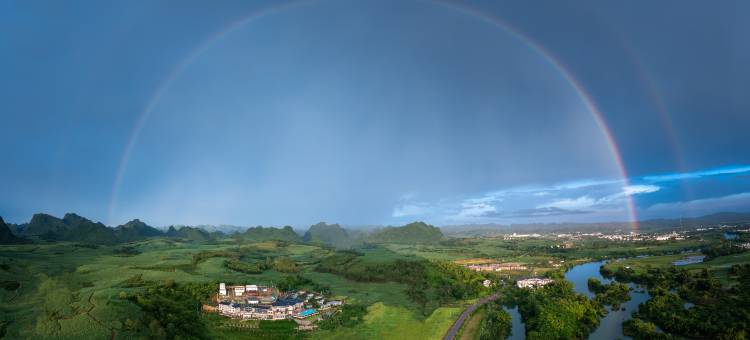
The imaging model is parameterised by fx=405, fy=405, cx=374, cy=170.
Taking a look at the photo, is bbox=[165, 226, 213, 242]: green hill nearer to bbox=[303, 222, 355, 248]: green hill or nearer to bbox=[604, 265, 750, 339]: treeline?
bbox=[303, 222, 355, 248]: green hill

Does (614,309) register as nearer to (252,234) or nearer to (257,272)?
(257,272)

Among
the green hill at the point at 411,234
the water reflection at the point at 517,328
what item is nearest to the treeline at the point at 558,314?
the water reflection at the point at 517,328

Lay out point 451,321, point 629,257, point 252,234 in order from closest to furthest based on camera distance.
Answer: point 451,321, point 629,257, point 252,234

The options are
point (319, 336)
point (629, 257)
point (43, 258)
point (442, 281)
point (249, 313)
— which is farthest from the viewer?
point (629, 257)

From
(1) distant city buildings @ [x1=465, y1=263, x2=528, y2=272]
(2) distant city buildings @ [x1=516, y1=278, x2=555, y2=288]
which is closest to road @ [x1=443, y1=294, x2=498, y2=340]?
(2) distant city buildings @ [x1=516, y1=278, x2=555, y2=288]

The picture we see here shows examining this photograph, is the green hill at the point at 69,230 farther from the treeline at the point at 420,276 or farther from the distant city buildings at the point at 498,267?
the distant city buildings at the point at 498,267

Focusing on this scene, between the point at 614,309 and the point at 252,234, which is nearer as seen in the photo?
the point at 614,309

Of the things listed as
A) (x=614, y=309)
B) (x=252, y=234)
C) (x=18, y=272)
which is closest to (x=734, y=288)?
(x=614, y=309)

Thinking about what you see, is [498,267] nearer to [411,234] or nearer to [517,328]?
[517,328]
